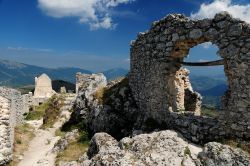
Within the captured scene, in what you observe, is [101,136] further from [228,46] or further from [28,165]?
[228,46]

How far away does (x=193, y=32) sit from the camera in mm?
13984

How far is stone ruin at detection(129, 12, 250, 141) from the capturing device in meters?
12.1

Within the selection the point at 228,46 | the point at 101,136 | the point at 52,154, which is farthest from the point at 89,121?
the point at 228,46

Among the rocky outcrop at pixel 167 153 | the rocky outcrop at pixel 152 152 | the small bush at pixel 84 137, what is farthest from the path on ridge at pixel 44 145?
the rocky outcrop at pixel 167 153

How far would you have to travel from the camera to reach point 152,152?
464 inches

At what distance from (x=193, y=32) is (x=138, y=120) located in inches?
257

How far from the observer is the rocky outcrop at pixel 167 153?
10867mm

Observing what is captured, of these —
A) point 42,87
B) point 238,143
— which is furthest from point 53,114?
point 42,87

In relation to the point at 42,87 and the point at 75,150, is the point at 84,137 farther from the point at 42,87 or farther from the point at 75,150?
the point at 42,87

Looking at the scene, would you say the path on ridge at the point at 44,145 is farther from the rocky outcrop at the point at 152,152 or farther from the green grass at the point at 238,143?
the green grass at the point at 238,143

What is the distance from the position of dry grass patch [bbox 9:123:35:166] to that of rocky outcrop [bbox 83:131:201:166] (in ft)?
29.0

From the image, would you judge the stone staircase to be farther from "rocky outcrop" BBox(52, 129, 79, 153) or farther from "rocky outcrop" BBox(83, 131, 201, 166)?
"rocky outcrop" BBox(83, 131, 201, 166)

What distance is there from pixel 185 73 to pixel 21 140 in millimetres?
12862

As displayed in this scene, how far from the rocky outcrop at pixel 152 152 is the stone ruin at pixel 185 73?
1.51 meters
